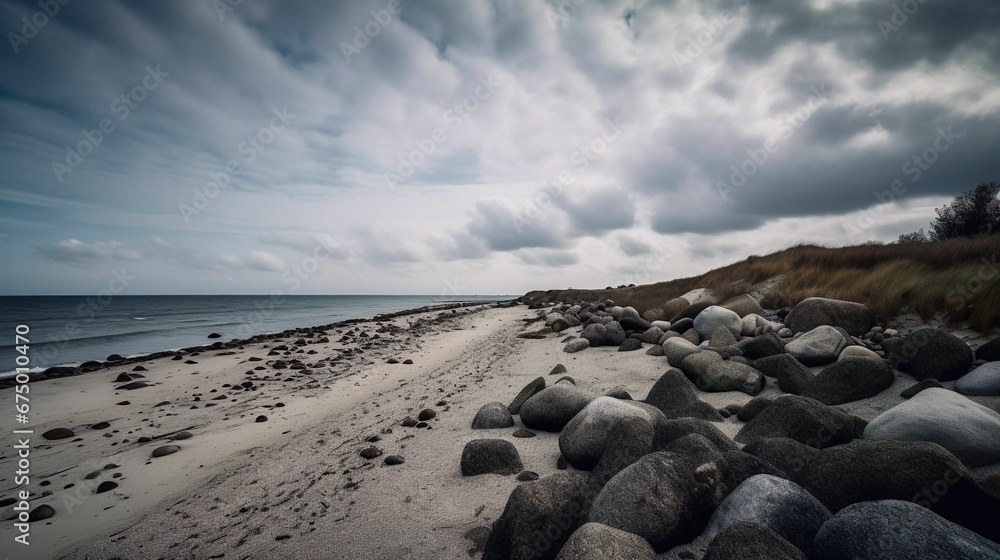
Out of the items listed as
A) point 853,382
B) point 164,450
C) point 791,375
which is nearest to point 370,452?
point 164,450

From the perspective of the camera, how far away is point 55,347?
14555 millimetres

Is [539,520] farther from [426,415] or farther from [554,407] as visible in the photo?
[426,415]

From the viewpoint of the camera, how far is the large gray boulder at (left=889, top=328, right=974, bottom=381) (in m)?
4.23

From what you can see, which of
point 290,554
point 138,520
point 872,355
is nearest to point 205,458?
point 138,520

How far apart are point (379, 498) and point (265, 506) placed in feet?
3.72

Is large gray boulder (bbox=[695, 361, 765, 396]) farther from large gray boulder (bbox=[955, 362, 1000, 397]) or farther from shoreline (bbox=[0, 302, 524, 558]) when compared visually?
shoreline (bbox=[0, 302, 524, 558])

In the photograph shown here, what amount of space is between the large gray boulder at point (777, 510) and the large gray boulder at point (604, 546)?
0.45 m

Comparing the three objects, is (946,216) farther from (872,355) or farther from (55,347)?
(55,347)

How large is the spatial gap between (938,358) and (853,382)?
1.04m

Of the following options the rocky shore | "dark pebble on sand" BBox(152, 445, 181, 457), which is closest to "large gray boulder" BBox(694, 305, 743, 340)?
the rocky shore

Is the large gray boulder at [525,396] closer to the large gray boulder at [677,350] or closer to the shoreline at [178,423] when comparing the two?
the shoreline at [178,423]

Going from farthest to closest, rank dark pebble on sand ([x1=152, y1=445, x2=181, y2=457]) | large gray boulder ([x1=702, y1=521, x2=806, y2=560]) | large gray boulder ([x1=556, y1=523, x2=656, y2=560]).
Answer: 1. dark pebble on sand ([x1=152, y1=445, x2=181, y2=457])
2. large gray boulder ([x1=556, y1=523, x2=656, y2=560])
3. large gray boulder ([x1=702, y1=521, x2=806, y2=560])

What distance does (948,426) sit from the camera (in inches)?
108

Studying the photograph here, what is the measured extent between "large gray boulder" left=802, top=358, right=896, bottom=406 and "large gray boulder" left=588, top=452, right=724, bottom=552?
307 cm
